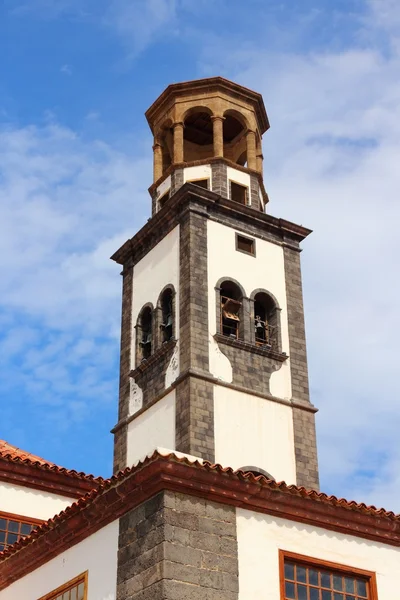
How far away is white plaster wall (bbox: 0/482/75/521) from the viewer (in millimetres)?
19797

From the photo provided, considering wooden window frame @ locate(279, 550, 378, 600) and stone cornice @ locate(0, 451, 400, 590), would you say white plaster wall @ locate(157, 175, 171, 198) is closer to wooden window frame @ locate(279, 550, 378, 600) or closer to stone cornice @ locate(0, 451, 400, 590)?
stone cornice @ locate(0, 451, 400, 590)

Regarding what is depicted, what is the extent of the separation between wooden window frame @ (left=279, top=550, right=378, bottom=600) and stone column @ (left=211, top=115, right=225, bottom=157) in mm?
17926

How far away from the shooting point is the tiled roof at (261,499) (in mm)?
13242

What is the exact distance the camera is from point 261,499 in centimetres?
1381

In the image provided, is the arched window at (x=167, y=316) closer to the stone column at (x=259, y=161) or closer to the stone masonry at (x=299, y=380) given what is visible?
the stone masonry at (x=299, y=380)

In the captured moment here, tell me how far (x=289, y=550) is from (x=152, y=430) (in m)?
12.5

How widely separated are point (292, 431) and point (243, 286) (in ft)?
13.5

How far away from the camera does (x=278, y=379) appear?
2672cm

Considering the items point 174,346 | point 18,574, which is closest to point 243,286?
point 174,346

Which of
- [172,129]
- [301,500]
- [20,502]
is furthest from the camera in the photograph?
[172,129]

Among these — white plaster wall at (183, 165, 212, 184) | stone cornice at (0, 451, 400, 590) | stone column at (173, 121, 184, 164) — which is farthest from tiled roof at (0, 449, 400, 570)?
stone column at (173, 121, 184, 164)

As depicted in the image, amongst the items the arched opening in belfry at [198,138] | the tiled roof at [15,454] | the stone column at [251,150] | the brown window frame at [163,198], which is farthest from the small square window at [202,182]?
the tiled roof at [15,454]

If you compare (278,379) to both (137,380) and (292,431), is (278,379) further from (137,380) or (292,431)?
(137,380)

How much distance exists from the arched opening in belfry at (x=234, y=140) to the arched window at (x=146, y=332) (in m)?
6.66
